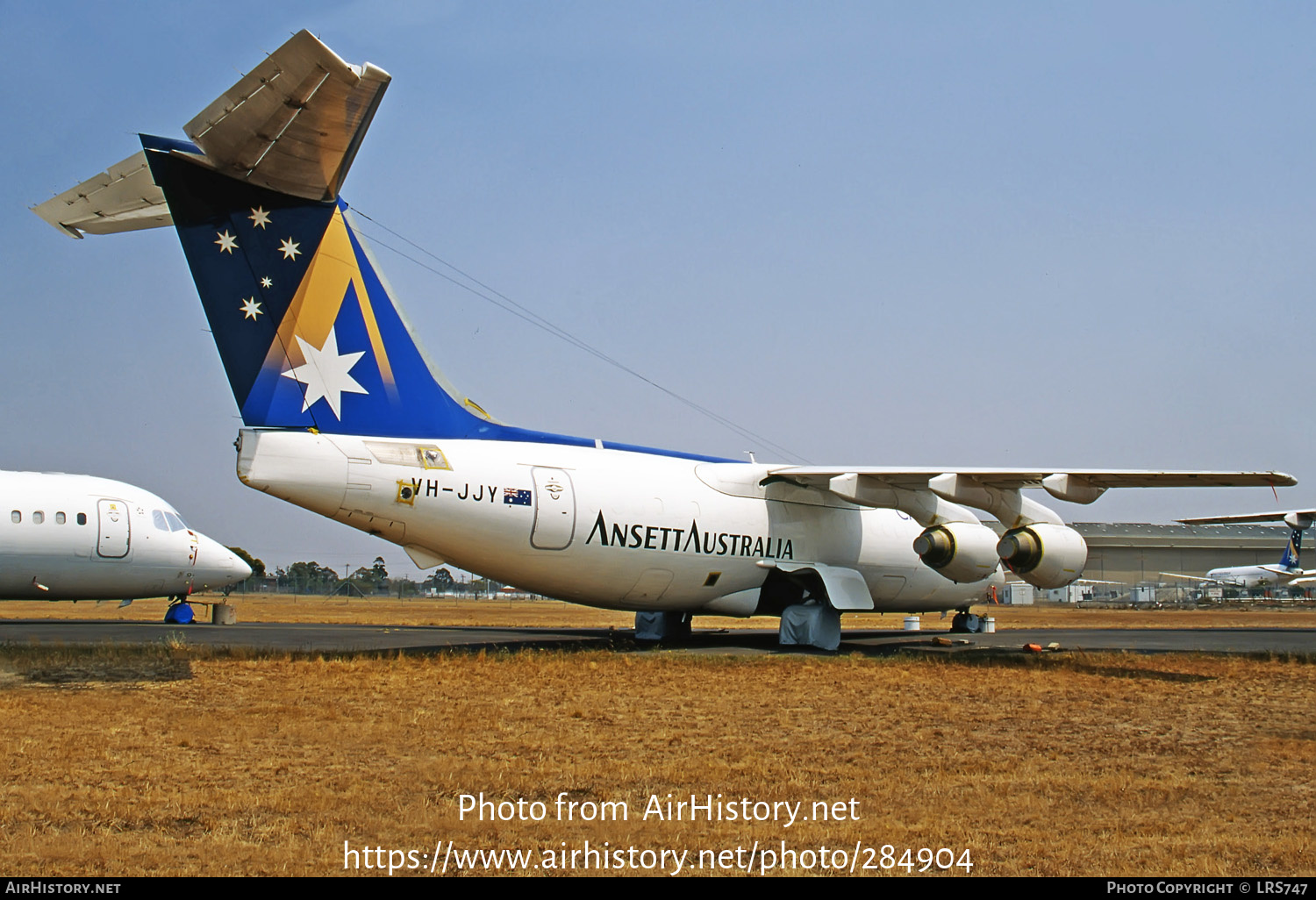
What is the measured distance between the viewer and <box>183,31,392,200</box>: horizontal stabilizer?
8.31m

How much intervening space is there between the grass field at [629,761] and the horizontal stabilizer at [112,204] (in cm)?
500

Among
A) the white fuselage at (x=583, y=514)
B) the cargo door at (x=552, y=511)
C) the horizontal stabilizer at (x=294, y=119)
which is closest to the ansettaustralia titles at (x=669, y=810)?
the horizontal stabilizer at (x=294, y=119)

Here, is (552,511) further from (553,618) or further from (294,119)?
(553,618)

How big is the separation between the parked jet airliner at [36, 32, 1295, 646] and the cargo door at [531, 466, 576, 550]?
29 mm

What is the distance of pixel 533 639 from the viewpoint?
18.3 m

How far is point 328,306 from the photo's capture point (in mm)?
11875

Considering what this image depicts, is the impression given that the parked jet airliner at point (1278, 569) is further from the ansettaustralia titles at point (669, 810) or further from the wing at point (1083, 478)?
the ansettaustralia titles at point (669, 810)

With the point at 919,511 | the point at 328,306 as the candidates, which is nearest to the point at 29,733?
the point at 328,306

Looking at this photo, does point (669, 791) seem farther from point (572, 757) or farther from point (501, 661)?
point (501, 661)

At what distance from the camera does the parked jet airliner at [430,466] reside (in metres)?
10.1

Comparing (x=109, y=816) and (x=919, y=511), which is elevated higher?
(x=919, y=511)

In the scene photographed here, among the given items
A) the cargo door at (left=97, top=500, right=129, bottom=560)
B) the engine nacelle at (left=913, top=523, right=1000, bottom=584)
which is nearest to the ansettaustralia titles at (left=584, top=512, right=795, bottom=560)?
the engine nacelle at (left=913, top=523, right=1000, bottom=584)

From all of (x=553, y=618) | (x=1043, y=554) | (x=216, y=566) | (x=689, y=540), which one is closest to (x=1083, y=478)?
(x=1043, y=554)

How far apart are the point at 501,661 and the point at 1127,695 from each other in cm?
733
